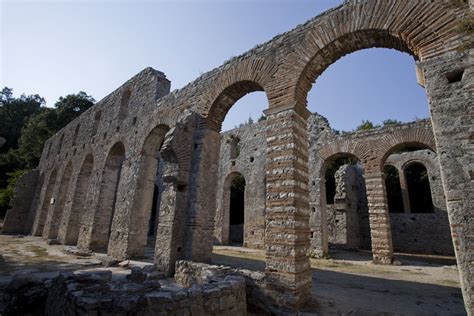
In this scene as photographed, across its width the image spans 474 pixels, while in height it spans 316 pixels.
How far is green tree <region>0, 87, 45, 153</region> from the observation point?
32188 millimetres

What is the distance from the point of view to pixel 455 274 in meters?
7.90

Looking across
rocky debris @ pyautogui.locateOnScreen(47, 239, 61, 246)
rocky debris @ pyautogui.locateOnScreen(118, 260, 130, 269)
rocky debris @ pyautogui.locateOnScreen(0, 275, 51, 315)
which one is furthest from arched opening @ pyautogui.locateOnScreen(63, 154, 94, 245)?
rocky debris @ pyautogui.locateOnScreen(0, 275, 51, 315)

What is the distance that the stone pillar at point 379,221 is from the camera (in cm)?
972

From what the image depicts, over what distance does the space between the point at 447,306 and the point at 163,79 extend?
Result: 34.4ft

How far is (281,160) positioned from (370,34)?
2889 millimetres

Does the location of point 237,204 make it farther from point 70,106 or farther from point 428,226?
point 70,106

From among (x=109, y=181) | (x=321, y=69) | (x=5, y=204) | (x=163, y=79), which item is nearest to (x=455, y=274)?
(x=321, y=69)

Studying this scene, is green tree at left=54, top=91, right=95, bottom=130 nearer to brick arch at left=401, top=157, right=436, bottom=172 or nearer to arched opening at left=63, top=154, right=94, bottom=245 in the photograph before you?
arched opening at left=63, top=154, right=94, bottom=245

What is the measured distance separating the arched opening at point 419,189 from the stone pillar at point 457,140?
58.8ft

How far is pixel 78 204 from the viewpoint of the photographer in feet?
42.4

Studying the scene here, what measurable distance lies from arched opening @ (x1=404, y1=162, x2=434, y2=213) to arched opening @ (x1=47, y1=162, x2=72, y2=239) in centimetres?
2283

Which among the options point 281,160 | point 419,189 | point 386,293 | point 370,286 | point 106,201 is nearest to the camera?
point 281,160

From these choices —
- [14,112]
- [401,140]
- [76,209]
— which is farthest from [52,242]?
[14,112]

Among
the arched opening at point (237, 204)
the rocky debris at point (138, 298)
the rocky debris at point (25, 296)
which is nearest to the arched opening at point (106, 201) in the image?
the rocky debris at point (25, 296)
